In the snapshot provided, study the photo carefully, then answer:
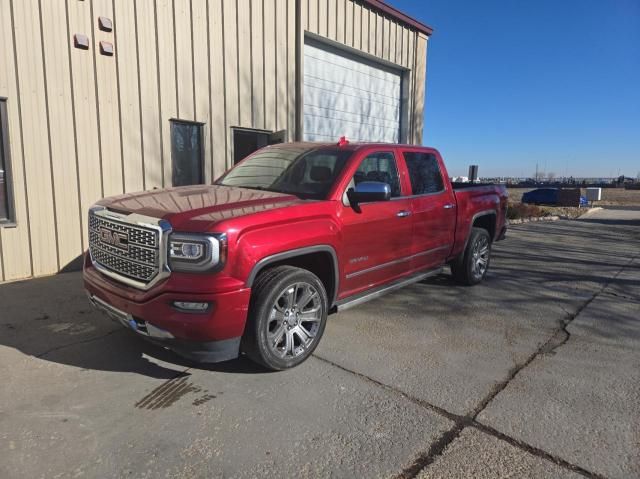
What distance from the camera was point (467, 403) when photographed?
3043mm

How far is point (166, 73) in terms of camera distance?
740cm

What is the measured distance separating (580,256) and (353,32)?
7.26 m

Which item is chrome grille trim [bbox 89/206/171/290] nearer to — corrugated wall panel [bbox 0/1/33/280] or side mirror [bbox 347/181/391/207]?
side mirror [bbox 347/181/391/207]

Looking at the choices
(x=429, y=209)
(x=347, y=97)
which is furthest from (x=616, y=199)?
(x=429, y=209)

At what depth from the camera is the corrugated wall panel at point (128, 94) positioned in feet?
22.4

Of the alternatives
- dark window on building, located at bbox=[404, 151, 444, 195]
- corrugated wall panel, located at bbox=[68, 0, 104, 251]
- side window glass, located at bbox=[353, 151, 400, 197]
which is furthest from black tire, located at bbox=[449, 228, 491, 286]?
corrugated wall panel, located at bbox=[68, 0, 104, 251]

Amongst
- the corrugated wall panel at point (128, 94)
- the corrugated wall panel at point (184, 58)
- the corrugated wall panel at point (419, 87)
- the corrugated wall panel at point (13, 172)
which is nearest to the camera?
the corrugated wall panel at point (13, 172)

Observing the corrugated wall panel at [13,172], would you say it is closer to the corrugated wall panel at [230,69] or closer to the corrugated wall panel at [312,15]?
the corrugated wall panel at [230,69]

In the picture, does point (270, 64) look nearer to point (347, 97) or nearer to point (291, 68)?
point (291, 68)

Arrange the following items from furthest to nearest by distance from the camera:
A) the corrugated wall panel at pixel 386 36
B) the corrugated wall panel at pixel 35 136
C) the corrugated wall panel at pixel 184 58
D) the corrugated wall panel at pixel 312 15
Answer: the corrugated wall panel at pixel 386 36 < the corrugated wall panel at pixel 312 15 < the corrugated wall panel at pixel 184 58 < the corrugated wall panel at pixel 35 136

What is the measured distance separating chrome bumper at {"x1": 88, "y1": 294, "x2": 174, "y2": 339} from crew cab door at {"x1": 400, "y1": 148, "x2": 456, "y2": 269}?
2.76m

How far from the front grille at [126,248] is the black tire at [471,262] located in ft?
13.5

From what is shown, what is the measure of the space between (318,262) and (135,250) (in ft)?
4.77

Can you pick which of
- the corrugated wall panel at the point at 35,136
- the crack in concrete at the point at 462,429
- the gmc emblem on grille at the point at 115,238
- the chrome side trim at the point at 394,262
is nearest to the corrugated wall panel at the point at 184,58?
the corrugated wall panel at the point at 35,136
